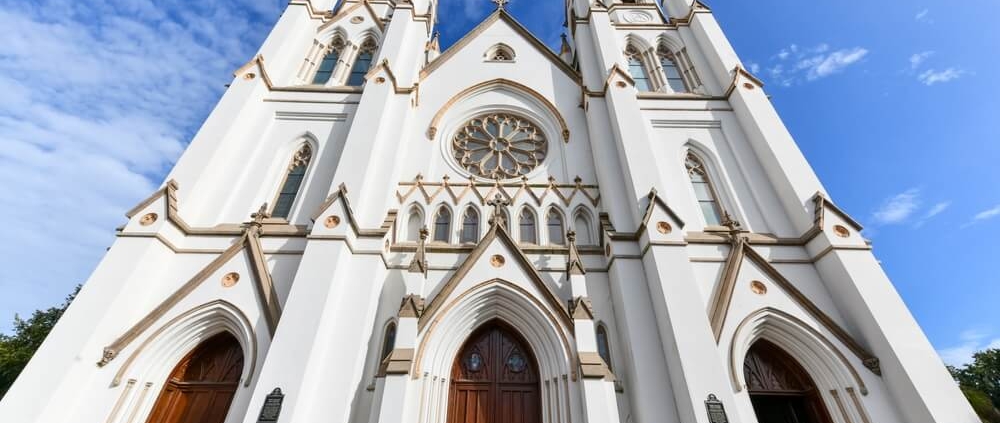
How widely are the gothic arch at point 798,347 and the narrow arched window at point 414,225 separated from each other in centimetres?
684

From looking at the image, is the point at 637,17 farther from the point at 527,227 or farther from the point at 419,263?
the point at 419,263

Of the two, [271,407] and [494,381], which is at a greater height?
[494,381]

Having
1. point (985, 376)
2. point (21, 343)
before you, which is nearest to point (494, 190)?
point (21, 343)

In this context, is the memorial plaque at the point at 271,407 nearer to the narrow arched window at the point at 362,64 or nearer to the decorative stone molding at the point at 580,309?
the decorative stone molding at the point at 580,309

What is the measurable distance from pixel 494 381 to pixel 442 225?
3837 mm

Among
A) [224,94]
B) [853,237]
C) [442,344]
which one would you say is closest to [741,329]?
[853,237]

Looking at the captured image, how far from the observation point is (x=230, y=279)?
756cm

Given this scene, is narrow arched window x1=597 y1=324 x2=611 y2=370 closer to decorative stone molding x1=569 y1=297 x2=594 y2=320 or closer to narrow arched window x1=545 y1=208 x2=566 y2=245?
decorative stone molding x1=569 y1=297 x2=594 y2=320

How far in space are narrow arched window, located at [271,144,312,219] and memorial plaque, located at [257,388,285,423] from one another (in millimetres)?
4629

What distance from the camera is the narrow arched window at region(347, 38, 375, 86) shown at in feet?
41.8

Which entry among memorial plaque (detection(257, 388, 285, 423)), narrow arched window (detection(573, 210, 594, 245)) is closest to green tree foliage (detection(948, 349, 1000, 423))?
narrow arched window (detection(573, 210, 594, 245))

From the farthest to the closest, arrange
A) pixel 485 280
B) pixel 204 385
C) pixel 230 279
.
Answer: pixel 230 279 < pixel 485 280 < pixel 204 385

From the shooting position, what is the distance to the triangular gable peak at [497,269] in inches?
277

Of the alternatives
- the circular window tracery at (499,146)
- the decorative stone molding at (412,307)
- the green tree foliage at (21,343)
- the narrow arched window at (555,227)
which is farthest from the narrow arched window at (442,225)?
the green tree foliage at (21,343)
